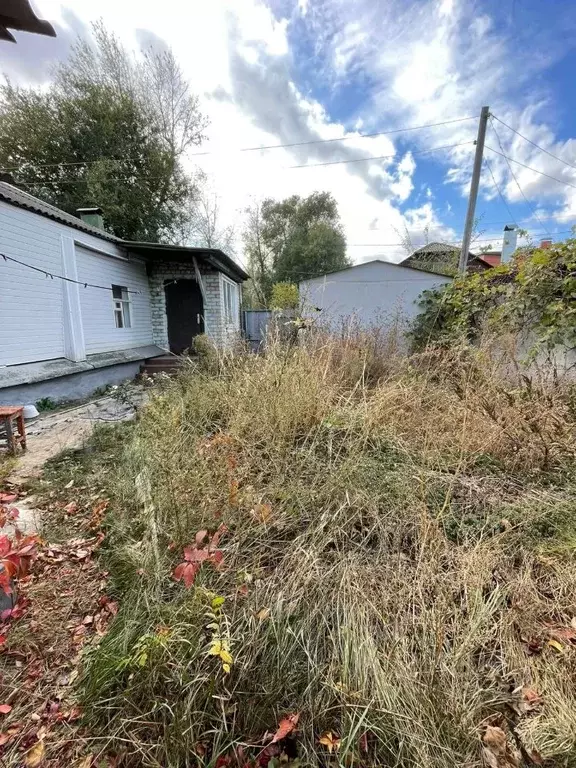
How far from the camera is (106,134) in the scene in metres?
12.4

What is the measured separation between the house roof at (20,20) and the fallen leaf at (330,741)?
8.61 ft

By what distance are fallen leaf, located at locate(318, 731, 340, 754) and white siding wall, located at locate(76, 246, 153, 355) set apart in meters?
7.20

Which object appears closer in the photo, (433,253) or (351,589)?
(351,589)

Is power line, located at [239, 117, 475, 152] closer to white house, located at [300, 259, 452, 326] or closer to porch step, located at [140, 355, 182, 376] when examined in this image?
white house, located at [300, 259, 452, 326]

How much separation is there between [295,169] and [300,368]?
38.8 feet

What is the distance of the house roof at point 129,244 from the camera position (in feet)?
16.5

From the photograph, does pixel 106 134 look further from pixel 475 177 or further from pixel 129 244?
pixel 475 177

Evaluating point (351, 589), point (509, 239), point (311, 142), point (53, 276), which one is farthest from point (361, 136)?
point (351, 589)

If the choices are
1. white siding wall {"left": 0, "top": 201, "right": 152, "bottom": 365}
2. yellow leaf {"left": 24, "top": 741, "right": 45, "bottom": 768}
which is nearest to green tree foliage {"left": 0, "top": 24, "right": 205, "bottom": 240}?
white siding wall {"left": 0, "top": 201, "right": 152, "bottom": 365}

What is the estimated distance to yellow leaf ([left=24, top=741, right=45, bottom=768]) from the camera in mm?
988

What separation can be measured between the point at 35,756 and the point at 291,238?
75.9 feet

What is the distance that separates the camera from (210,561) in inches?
58.4

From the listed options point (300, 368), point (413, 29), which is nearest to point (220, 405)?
point (300, 368)

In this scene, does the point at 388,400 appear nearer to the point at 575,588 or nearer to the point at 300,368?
the point at 300,368
